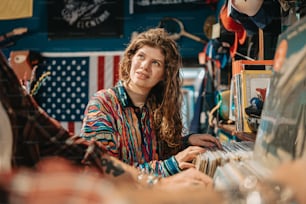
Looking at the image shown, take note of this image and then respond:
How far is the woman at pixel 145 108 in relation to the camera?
37.4 inches

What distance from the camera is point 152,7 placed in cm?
305

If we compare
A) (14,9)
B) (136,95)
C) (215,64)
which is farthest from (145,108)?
(215,64)

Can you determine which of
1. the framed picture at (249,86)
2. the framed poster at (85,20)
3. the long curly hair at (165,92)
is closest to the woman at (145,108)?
the long curly hair at (165,92)

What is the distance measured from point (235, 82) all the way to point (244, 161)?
855 millimetres

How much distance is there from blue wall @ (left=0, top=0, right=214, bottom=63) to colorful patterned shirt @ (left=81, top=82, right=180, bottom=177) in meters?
2.02

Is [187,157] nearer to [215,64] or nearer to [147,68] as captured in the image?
[147,68]

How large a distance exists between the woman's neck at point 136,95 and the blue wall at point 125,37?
1.94 metres

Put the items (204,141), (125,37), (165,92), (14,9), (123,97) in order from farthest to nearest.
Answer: (125,37) → (165,92) → (123,97) → (204,141) → (14,9)

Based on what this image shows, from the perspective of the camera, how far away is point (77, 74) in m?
→ 3.20

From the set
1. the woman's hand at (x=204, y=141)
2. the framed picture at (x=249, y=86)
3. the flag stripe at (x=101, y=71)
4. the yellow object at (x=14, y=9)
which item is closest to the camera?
the yellow object at (x=14, y=9)

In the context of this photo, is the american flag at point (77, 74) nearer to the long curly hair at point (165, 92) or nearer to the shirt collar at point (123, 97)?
the long curly hair at point (165, 92)

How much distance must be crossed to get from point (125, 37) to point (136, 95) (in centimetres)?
215

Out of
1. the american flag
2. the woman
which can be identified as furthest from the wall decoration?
the woman

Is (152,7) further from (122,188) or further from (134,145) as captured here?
(122,188)
